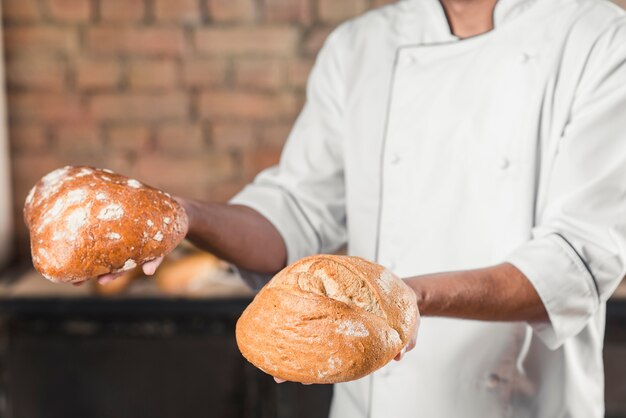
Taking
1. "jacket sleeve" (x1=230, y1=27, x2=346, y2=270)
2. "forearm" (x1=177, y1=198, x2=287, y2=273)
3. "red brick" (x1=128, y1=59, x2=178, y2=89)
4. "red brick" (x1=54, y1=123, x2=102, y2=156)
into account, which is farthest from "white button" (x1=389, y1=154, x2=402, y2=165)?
"red brick" (x1=54, y1=123, x2=102, y2=156)

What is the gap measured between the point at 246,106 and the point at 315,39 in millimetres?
361

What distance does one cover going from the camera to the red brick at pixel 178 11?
2969 mm

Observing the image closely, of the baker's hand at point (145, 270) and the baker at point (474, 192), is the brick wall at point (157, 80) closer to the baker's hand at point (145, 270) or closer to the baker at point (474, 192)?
the baker at point (474, 192)

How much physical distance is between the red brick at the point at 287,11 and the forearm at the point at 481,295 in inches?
74.4

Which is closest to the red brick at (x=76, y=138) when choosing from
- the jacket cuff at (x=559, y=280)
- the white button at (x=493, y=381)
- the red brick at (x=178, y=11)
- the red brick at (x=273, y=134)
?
the red brick at (x=178, y=11)

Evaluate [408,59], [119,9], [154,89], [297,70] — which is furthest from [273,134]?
[408,59]

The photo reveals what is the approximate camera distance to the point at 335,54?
1.79 meters

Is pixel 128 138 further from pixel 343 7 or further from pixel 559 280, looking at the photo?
pixel 559 280

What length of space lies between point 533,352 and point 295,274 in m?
0.66

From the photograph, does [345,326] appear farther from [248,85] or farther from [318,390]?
[248,85]

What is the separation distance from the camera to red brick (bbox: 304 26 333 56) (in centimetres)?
301

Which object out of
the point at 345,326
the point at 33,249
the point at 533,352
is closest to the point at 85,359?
the point at 33,249

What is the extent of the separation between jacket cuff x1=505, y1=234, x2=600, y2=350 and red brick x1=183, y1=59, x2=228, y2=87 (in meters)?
1.87

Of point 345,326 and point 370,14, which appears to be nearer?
point 345,326
